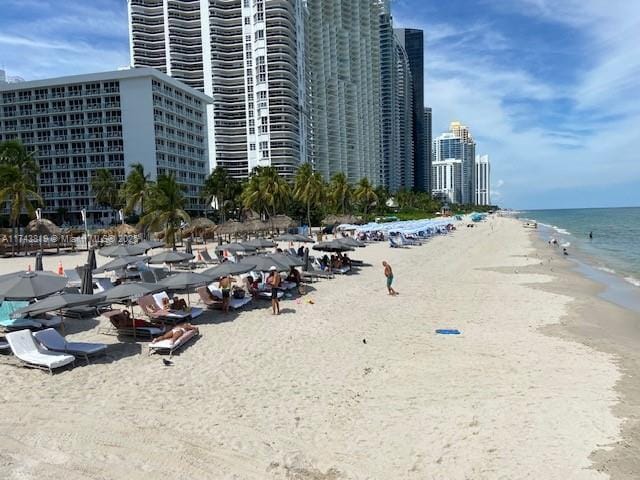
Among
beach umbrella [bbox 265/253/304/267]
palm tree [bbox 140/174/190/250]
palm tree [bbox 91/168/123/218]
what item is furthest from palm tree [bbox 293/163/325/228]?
beach umbrella [bbox 265/253/304/267]

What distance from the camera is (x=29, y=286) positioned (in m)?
10.7

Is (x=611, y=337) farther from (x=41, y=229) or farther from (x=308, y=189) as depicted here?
(x=308, y=189)

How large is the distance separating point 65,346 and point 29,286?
6.41ft

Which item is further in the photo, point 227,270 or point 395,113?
point 395,113

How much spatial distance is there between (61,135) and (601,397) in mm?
84147

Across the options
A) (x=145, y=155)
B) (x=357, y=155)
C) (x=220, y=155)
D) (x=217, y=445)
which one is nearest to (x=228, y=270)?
(x=217, y=445)

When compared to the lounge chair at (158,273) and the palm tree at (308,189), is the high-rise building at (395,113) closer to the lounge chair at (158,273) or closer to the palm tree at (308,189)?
the palm tree at (308,189)

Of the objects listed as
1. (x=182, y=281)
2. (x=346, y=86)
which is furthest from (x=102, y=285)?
(x=346, y=86)

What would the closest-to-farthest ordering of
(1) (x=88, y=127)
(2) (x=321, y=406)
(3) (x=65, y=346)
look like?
(2) (x=321, y=406), (3) (x=65, y=346), (1) (x=88, y=127)

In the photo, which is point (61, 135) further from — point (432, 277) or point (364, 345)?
point (364, 345)

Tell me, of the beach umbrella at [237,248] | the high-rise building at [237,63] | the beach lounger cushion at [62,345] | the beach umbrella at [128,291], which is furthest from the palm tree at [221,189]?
the beach lounger cushion at [62,345]

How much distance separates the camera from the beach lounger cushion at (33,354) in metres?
8.91

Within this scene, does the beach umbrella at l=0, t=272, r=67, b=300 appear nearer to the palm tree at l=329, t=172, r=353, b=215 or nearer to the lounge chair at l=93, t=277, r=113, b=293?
the lounge chair at l=93, t=277, r=113, b=293

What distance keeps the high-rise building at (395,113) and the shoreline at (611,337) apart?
15067 centimetres
